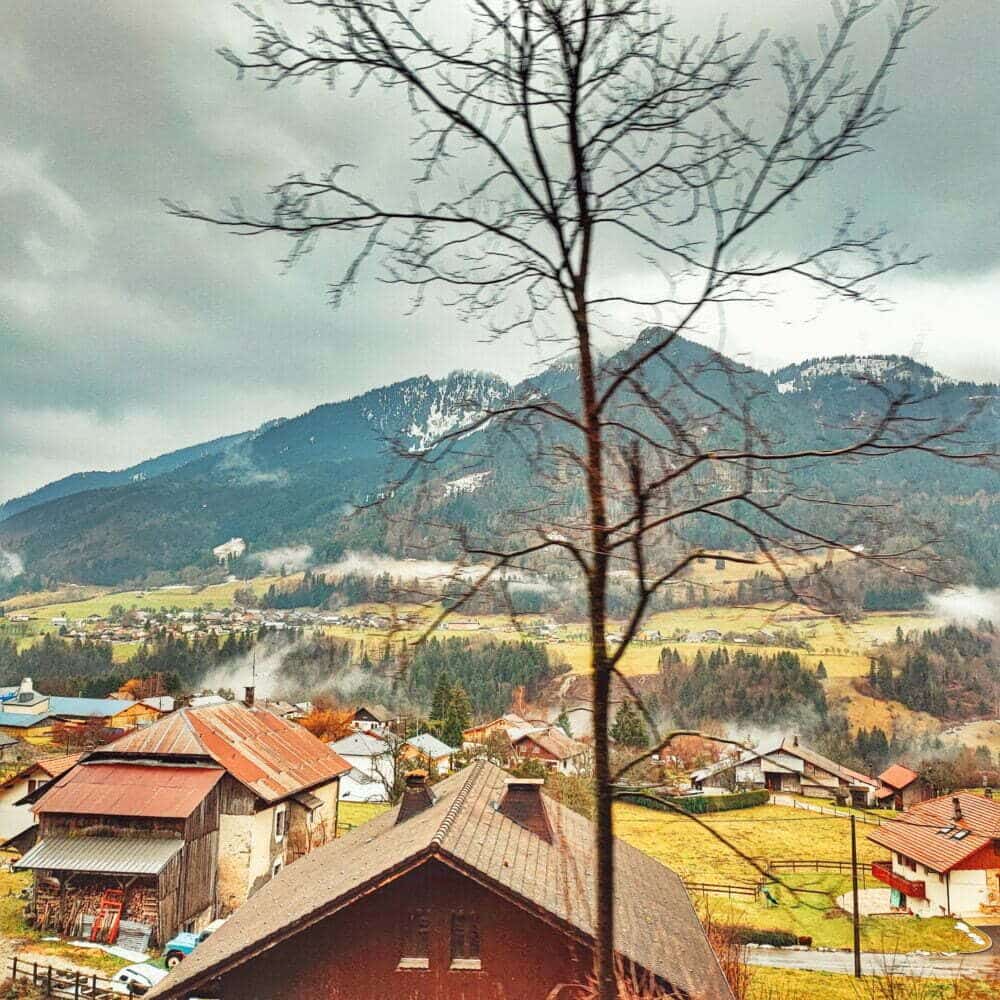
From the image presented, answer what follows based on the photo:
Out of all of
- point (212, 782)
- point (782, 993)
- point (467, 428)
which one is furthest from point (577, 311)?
point (212, 782)

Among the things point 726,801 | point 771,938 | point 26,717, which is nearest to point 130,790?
point 771,938

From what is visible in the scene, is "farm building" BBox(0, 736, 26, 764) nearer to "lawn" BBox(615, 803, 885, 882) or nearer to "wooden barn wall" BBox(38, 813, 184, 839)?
"wooden barn wall" BBox(38, 813, 184, 839)

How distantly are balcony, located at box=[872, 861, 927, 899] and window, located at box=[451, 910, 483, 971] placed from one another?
31.5 m

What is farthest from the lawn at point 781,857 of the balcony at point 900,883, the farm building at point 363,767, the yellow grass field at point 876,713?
the yellow grass field at point 876,713

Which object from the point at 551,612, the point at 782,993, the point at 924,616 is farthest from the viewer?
the point at 924,616

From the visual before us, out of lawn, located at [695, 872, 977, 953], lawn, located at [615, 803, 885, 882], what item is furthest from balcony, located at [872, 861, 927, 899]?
lawn, located at [615, 803, 885, 882]

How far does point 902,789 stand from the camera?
75188 millimetres

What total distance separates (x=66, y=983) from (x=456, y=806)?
43.3 feet

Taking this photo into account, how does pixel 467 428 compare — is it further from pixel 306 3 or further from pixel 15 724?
pixel 15 724

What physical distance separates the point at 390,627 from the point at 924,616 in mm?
205853

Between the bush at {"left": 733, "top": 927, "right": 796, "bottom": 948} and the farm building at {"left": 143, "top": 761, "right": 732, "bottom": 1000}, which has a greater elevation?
the farm building at {"left": 143, "top": 761, "right": 732, "bottom": 1000}

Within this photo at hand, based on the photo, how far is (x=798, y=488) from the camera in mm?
4566

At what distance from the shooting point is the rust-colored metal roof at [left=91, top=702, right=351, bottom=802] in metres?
30.2

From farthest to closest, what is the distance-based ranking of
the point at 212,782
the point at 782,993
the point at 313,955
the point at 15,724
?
the point at 15,724
the point at 212,782
the point at 782,993
the point at 313,955
